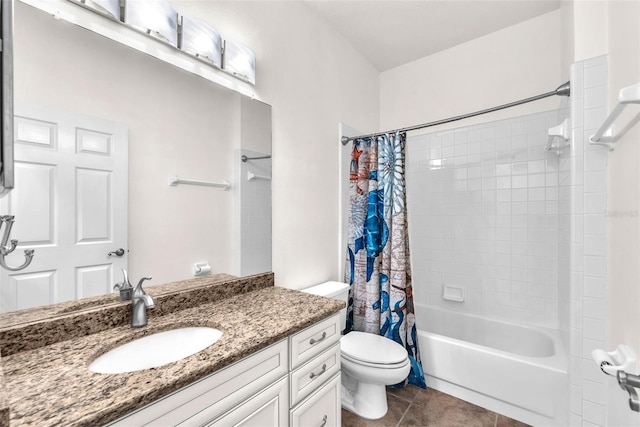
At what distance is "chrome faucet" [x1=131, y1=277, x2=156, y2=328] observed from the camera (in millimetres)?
1049

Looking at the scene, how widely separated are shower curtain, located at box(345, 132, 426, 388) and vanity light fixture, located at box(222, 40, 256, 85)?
3.29 feet

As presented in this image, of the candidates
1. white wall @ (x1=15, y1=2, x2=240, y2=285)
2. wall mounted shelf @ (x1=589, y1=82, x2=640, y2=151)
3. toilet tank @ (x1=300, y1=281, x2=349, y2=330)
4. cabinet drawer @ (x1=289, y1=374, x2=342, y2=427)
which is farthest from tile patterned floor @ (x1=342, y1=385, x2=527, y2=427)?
wall mounted shelf @ (x1=589, y1=82, x2=640, y2=151)

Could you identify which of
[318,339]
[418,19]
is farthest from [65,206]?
[418,19]

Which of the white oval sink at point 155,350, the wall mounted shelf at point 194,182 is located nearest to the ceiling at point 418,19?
the wall mounted shelf at point 194,182

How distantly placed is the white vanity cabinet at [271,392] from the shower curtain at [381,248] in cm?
82

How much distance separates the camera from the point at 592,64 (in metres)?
1.46

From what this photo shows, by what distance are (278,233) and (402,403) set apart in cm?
142

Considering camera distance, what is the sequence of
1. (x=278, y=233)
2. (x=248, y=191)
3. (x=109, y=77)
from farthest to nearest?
1. (x=278, y=233)
2. (x=248, y=191)
3. (x=109, y=77)

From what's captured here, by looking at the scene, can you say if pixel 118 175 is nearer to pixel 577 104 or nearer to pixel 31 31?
pixel 31 31

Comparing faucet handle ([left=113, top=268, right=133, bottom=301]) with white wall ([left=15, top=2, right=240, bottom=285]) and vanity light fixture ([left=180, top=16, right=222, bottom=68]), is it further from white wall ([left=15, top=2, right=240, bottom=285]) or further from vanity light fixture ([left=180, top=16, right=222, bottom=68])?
vanity light fixture ([left=180, top=16, right=222, bottom=68])

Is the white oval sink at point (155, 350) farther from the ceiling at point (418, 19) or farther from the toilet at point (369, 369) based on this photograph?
the ceiling at point (418, 19)

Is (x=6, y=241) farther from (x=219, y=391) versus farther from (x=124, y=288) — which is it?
(x=219, y=391)

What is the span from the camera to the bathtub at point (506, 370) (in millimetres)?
1656

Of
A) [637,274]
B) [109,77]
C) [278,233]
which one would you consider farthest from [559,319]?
[109,77]
